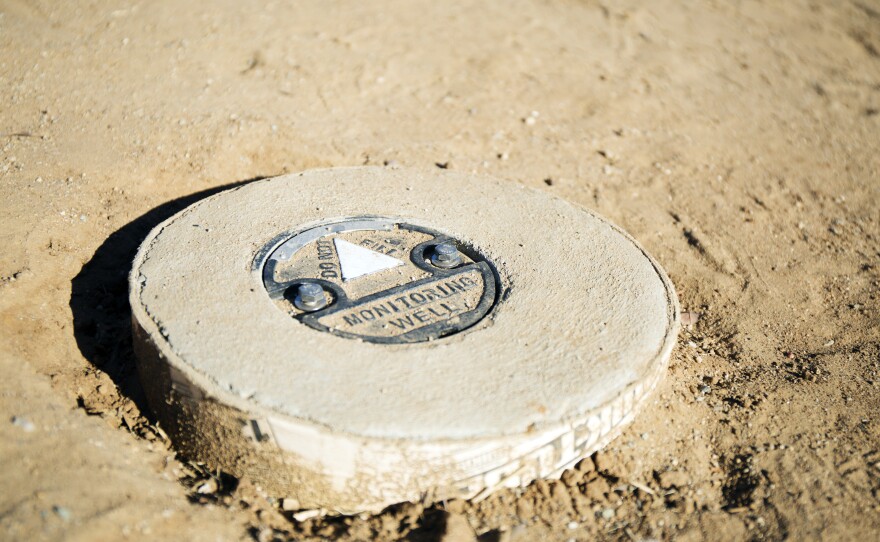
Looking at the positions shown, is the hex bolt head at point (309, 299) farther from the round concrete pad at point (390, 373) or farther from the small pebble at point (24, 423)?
the small pebble at point (24, 423)

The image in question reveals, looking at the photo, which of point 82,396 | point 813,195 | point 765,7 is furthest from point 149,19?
point 765,7

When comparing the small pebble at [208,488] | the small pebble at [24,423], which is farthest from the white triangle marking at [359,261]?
the small pebble at [24,423]

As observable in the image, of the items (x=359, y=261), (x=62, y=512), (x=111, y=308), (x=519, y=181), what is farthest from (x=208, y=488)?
(x=519, y=181)

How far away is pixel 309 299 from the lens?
252 cm

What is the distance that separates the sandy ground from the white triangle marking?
821mm

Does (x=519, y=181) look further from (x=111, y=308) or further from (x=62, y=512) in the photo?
(x=62, y=512)

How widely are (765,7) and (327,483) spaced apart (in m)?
5.87

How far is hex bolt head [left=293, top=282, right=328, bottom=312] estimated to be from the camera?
2521 mm

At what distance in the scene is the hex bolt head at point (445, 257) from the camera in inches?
111

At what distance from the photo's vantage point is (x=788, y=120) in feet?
16.2

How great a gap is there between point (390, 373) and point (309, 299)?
0.44 m

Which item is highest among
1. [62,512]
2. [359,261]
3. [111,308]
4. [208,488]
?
[359,261]

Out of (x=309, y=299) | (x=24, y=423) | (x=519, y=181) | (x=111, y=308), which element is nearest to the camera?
(x=24, y=423)

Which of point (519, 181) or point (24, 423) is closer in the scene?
point (24, 423)
